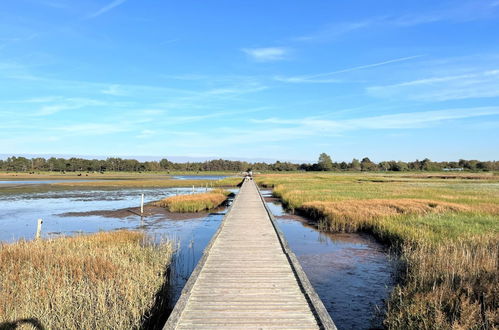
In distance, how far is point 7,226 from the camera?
64.4ft

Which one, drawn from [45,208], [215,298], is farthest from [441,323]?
[45,208]

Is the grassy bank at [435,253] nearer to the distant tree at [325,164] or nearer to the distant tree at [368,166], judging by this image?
the distant tree at [325,164]

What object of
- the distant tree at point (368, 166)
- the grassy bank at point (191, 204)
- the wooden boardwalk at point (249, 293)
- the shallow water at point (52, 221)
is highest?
the distant tree at point (368, 166)

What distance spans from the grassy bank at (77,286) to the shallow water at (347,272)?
4.59m

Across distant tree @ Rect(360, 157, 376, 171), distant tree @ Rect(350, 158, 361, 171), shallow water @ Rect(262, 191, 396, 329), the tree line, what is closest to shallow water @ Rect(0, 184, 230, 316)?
shallow water @ Rect(262, 191, 396, 329)

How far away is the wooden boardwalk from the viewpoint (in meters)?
5.39

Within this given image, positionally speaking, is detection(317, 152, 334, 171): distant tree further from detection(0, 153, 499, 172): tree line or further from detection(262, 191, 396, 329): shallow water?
detection(262, 191, 396, 329): shallow water

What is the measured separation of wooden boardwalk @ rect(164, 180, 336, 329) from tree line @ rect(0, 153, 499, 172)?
5803 inches

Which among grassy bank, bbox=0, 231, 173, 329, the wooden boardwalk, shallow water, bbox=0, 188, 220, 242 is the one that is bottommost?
shallow water, bbox=0, 188, 220, 242

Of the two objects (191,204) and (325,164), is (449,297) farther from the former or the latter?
(325,164)

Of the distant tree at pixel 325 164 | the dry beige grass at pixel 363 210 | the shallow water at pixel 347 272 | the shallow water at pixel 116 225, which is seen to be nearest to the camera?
the shallow water at pixel 347 272

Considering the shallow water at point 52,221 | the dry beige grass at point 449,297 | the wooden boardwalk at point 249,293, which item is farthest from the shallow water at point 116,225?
the dry beige grass at point 449,297

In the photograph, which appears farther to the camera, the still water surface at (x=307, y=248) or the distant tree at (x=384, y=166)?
the distant tree at (x=384, y=166)

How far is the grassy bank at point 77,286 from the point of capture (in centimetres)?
612
